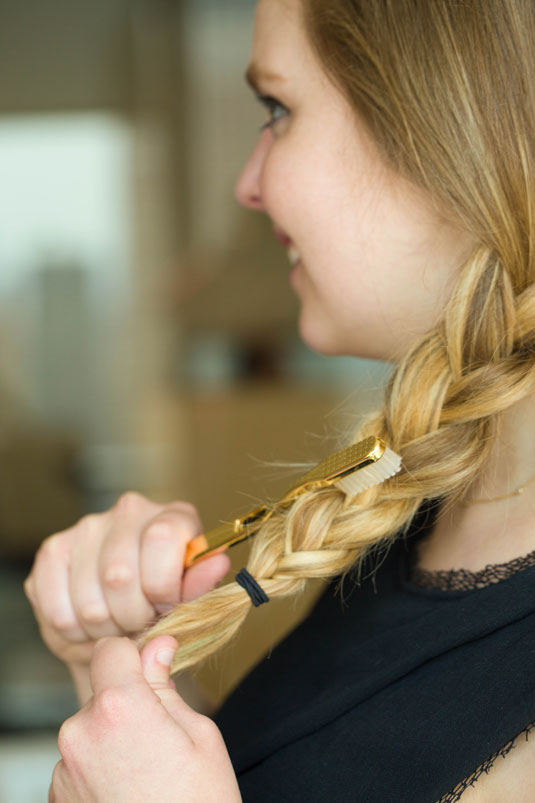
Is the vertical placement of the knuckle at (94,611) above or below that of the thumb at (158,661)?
below

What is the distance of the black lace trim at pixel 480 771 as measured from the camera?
52cm

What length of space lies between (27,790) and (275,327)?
1.62 metres

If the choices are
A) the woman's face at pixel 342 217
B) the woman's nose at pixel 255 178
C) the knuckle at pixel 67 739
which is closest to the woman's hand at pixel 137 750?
the knuckle at pixel 67 739

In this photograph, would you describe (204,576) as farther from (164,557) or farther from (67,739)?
(67,739)

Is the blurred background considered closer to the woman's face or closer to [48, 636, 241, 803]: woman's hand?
the woman's face

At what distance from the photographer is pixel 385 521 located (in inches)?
23.1

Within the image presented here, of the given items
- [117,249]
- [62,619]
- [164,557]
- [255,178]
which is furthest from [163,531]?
[117,249]

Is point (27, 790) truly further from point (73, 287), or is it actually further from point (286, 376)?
point (73, 287)

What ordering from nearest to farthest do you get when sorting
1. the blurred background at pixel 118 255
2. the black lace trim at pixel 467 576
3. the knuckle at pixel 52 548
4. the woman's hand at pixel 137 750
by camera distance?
the woman's hand at pixel 137 750, the black lace trim at pixel 467 576, the knuckle at pixel 52 548, the blurred background at pixel 118 255

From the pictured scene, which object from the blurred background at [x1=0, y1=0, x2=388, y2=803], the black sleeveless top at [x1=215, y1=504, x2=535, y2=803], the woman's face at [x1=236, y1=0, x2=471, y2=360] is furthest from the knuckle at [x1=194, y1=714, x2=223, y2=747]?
the blurred background at [x1=0, y1=0, x2=388, y2=803]

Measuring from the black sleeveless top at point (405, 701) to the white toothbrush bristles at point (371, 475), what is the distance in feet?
0.37

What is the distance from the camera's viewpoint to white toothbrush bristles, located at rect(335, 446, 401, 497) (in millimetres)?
551

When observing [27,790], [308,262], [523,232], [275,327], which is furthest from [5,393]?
[523,232]

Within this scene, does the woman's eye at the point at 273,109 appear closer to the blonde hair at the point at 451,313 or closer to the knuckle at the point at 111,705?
the blonde hair at the point at 451,313
